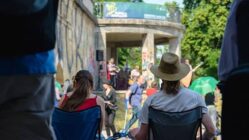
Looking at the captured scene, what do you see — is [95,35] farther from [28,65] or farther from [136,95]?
[28,65]

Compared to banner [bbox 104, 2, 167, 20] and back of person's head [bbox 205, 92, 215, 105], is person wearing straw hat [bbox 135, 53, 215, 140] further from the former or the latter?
banner [bbox 104, 2, 167, 20]

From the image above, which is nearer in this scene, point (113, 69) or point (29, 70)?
point (29, 70)

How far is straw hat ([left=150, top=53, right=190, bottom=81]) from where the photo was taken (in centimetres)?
530

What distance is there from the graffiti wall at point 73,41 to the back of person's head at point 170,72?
974 centimetres

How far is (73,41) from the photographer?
2133cm

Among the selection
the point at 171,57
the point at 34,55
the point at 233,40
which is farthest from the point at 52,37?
the point at 171,57

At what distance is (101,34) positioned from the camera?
98.0 feet

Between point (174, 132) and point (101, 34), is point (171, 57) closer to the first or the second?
point (174, 132)

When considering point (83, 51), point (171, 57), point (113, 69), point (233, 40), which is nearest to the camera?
point (233, 40)

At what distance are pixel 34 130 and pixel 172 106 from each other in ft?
10.5

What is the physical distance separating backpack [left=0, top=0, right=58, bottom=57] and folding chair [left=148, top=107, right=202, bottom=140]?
2.98 m

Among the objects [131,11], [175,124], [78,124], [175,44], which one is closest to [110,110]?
[78,124]

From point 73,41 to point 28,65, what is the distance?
64.4 feet

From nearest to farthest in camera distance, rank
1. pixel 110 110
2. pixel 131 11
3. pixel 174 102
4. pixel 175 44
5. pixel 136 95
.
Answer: pixel 174 102 → pixel 110 110 → pixel 136 95 → pixel 131 11 → pixel 175 44
